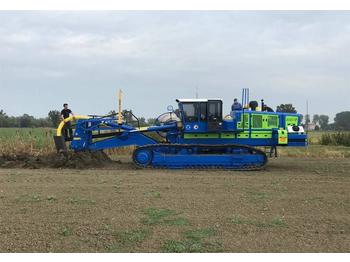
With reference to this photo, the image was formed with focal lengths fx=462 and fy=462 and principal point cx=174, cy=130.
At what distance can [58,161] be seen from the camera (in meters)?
15.7

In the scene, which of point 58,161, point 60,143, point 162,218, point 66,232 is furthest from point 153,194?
point 60,143

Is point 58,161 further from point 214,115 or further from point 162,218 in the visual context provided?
point 162,218

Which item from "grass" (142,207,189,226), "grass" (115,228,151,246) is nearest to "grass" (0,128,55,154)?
"grass" (142,207,189,226)

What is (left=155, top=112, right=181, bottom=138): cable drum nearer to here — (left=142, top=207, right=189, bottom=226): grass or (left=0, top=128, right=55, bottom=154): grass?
(left=0, top=128, right=55, bottom=154): grass

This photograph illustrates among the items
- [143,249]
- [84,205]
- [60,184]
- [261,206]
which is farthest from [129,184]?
[143,249]

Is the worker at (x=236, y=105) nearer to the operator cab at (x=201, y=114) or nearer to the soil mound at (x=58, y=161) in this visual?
the operator cab at (x=201, y=114)

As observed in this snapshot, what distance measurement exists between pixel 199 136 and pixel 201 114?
78 centimetres

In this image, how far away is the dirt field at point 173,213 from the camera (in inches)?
249

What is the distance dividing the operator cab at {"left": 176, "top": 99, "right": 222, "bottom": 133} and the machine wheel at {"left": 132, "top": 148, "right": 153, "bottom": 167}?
1.59 meters

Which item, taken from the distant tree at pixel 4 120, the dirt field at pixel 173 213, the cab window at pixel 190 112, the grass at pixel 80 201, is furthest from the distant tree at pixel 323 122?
the grass at pixel 80 201

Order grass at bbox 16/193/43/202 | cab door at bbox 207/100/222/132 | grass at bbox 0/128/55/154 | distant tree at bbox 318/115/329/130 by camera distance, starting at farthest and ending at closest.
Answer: distant tree at bbox 318/115/329/130 < grass at bbox 0/128/55/154 < cab door at bbox 207/100/222/132 < grass at bbox 16/193/43/202

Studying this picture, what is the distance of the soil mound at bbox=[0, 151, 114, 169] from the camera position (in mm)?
15602

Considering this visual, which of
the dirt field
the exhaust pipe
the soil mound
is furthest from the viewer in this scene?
the exhaust pipe

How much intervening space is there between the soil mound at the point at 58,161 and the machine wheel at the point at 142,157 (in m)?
1.35
